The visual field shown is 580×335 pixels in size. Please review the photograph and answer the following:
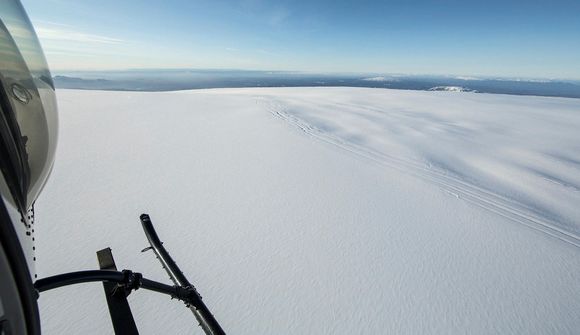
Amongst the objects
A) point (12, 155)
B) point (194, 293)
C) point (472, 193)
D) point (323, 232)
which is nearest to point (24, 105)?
Result: point (12, 155)

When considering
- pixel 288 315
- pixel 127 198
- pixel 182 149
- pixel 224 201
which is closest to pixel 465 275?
pixel 288 315

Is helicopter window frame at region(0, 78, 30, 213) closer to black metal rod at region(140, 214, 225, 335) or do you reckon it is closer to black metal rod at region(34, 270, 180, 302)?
black metal rod at region(34, 270, 180, 302)

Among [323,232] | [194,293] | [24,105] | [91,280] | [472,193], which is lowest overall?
[472,193]

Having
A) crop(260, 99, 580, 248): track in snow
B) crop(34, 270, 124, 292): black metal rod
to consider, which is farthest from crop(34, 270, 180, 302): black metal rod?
crop(260, 99, 580, 248): track in snow

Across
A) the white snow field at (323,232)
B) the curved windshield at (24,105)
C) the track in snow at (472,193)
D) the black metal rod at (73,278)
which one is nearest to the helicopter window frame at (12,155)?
the curved windshield at (24,105)

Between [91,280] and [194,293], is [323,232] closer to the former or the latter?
[194,293]

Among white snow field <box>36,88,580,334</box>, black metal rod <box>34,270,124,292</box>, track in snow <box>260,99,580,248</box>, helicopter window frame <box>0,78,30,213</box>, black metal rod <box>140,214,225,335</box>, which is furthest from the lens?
track in snow <box>260,99,580,248</box>

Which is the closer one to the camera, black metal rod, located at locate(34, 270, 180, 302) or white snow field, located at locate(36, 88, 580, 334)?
black metal rod, located at locate(34, 270, 180, 302)
